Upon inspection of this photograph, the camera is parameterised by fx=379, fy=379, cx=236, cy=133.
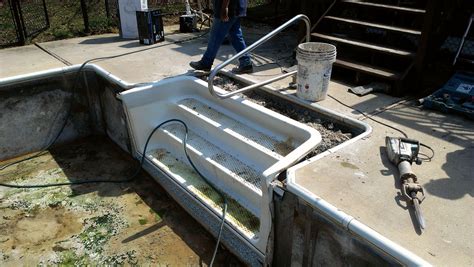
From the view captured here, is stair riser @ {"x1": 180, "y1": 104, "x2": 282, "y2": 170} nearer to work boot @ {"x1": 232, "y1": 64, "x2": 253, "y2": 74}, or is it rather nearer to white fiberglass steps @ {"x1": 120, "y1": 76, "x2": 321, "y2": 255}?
white fiberglass steps @ {"x1": 120, "y1": 76, "x2": 321, "y2": 255}

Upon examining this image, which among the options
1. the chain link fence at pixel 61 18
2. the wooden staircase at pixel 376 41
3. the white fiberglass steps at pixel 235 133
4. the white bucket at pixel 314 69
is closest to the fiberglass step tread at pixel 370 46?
the wooden staircase at pixel 376 41

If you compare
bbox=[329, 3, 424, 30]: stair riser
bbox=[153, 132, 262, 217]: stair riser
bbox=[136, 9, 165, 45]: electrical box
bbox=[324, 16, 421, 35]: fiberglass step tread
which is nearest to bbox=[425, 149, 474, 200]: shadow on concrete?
bbox=[153, 132, 262, 217]: stair riser

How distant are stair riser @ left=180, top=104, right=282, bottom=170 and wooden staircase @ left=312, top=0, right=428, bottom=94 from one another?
1566 mm

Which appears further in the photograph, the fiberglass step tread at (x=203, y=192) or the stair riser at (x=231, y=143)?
the stair riser at (x=231, y=143)

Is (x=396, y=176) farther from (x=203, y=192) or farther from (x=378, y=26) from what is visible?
(x=378, y=26)

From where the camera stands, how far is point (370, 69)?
411 cm

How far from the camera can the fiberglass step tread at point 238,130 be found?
132 inches

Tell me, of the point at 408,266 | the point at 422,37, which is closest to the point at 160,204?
the point at 408,266

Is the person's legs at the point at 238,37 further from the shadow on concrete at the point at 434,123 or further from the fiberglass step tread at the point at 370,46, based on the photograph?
the shadow on concrete at the point at 434,123

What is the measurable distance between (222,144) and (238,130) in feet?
0.76

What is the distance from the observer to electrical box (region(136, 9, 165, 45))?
5754 millimetres

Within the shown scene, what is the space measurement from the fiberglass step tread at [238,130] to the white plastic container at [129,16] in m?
2.55

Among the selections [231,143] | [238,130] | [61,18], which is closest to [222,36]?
[238,130]

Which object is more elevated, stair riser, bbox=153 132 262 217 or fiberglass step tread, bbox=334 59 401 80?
fiberglass step tread, bbox=334 59 401 80
